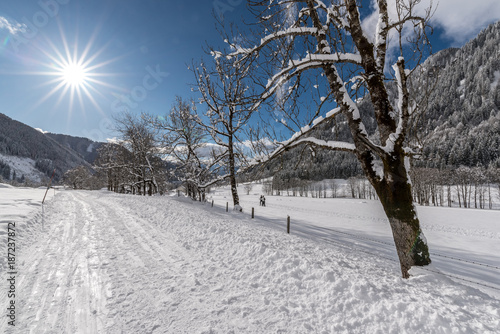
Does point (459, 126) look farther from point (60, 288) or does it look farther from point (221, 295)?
point (60, 288)

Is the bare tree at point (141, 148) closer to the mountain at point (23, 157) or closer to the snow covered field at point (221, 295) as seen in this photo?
the snow covered field at point (221, 295)

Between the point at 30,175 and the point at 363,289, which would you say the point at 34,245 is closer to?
the point at 363,289

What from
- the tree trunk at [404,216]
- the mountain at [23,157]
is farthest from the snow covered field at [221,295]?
the mountain at [23,157]

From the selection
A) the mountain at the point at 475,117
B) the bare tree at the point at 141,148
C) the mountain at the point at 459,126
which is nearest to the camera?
the mountain at the point at 459,126

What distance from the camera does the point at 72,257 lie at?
15.8ft

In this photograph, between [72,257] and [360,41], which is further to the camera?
[72,257]

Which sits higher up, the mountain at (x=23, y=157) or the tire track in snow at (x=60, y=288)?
the mountain at (x=23, y=157)

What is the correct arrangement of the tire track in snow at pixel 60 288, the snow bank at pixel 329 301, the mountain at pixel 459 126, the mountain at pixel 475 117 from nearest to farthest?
the snow bank at pixel 329 301 < the tire track in snow at pixel 60 288 < the mountain at pixel 459 126 < the mountain at pixel 475 117

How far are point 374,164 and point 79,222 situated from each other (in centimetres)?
1090

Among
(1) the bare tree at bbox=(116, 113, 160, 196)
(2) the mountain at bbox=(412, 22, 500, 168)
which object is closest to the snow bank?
(1) the bare tree at bbox=(116, 113, 160, 196)

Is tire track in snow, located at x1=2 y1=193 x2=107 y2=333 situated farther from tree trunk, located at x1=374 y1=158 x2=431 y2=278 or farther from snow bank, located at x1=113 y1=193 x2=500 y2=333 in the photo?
tree trunk, located at x1=374 y1=158 x2=431 y2=278

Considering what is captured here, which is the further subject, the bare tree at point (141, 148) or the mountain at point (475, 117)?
the mountain at point (475, 117)

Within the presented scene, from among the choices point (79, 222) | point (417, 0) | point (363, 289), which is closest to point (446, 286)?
point (363, 289)

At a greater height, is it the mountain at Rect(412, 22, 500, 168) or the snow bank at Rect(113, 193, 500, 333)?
the mountain at Rect(412, 22, 500, 168)
